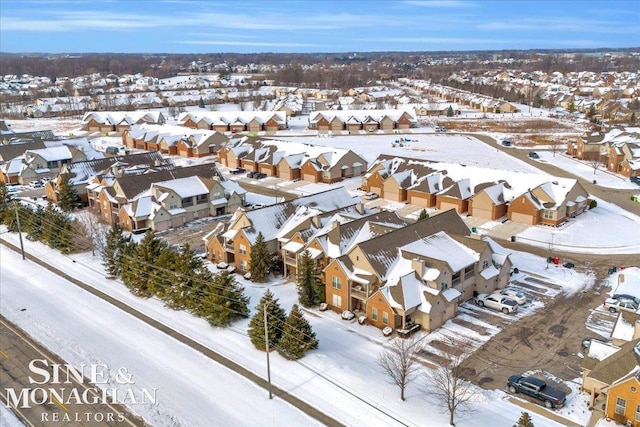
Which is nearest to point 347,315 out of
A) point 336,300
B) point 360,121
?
point 336,300

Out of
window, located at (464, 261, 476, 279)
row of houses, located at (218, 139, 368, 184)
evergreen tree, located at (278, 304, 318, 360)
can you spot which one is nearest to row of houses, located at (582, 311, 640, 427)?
window, located at (464, 261, 476, 279)

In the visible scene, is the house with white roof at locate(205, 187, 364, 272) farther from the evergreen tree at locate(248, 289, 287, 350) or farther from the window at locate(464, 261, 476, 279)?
the window at locate(464, 261, 476, 279)

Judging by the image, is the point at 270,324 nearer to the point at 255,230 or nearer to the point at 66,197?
the point at 255,230

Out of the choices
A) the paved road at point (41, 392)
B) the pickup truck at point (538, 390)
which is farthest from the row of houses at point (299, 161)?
the pickup truck at point (538, 390)

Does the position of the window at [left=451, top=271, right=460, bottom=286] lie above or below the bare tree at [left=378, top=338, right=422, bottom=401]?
above

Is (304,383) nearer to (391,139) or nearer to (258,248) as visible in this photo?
(258,248)
